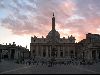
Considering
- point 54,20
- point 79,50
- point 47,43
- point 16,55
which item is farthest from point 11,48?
point 54,20

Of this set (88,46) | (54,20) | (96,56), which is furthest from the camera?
(88,46)

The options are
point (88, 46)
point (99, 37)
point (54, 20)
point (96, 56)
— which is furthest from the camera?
point (99, 37)

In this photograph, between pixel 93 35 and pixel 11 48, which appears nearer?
pixel 11 48

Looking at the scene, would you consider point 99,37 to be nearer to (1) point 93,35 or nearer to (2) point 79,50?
(1) point 93,35

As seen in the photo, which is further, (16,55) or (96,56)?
(16,55)

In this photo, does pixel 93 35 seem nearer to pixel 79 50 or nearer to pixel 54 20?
pixel 79 50

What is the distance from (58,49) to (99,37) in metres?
29.7

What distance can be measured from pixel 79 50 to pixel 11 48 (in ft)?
172

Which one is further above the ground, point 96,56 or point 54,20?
point 54,20

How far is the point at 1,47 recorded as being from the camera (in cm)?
16825

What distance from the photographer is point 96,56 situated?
155500 mm

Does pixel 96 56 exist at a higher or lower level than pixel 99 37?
lower

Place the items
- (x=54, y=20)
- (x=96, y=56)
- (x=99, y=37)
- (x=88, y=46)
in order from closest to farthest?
1. (x=54, y=20)
2. (x=96, y=56)
3. (x=88, y=46)
4. (x=99, y=37)

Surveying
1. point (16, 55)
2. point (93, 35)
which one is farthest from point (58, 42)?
point (16, 55)
